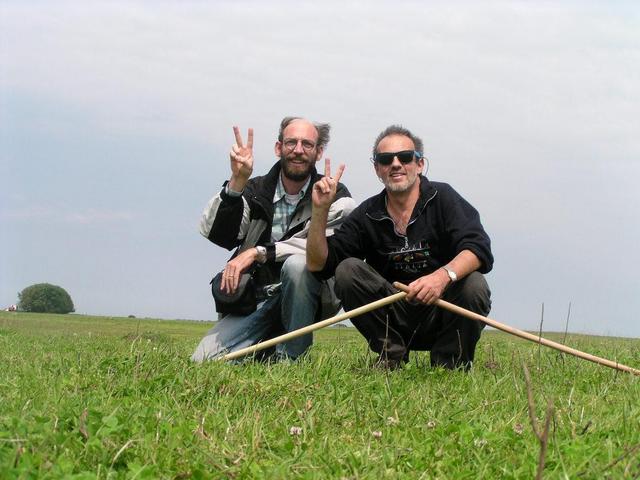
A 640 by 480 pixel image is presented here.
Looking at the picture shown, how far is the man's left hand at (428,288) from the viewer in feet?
19.2

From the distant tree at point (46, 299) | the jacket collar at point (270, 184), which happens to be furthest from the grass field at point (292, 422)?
the distant tree at point (46, 299)

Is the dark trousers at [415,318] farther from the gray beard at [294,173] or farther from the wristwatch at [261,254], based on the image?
the gray beard at [294,173]

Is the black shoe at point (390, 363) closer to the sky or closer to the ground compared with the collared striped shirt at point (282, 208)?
closer to the ground

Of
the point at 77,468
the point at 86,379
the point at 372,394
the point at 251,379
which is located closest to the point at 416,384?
the point at 372,394

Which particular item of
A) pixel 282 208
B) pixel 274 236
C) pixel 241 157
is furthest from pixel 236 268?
pixel 241 157

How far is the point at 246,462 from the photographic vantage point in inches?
126

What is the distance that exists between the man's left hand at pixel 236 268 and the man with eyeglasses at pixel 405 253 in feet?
1.76

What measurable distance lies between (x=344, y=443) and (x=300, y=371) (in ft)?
5.33

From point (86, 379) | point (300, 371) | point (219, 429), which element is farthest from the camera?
point (300, 371)

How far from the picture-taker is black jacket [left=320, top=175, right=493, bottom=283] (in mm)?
6266

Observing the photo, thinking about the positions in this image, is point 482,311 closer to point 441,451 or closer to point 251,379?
point 251,379

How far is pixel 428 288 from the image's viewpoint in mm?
5848

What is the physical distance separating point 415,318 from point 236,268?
1.48 meters

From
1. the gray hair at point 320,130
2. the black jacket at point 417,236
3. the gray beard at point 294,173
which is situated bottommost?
the black jacket at point 417,236
